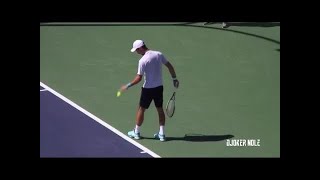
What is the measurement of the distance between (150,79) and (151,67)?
27 centimetres

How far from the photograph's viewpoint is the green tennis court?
48.6 feet

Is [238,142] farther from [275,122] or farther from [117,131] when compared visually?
[117,131]

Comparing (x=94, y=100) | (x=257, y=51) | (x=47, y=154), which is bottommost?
(x=47, y=154)

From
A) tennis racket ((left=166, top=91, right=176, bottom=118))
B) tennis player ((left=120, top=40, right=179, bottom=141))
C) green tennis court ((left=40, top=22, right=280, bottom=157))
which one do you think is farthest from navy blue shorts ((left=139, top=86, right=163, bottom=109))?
tennis racket ((left=166, top=91, right=176, bottom=118))

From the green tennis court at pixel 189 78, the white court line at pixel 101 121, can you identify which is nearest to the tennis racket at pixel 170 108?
the green tennis court at pixel 189 78

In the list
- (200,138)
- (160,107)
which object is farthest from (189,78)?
(160,107)

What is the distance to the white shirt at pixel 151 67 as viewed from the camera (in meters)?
13.9

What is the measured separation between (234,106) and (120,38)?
20.2ft

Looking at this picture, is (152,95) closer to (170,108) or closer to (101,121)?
(170,108)

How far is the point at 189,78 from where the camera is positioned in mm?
17953

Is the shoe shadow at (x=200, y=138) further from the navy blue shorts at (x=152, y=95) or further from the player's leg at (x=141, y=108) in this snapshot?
the navy blue shorts at (x=152, y=95)

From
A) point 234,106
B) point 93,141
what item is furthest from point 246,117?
point 93,141

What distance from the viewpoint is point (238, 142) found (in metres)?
14.5

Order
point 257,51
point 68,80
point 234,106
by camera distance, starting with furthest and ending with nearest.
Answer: point 257,51, point 68,80, point 234,106
